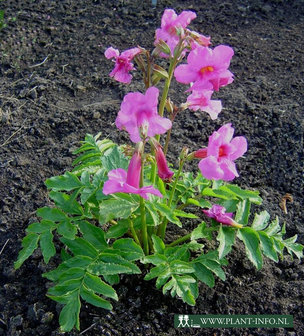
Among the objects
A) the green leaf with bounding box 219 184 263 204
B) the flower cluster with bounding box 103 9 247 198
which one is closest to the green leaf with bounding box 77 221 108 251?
the flower cluster with bounding box 103 9 247 198

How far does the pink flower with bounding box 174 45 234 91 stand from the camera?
1656 mm

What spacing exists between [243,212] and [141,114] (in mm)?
793

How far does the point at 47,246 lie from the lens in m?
2.03

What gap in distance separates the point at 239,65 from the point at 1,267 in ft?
8.22

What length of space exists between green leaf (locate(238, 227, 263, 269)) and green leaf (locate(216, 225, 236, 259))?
4 cm

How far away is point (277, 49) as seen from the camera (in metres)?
4.12

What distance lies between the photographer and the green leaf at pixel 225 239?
2014mm

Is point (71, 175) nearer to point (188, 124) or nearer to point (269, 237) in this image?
point (269, 237)

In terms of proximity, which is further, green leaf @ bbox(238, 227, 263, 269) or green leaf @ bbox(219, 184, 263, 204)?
green leaf @ bbox(219, 184, 263, 204)

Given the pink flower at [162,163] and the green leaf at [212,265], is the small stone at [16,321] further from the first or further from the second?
the pink flower at [162,163]

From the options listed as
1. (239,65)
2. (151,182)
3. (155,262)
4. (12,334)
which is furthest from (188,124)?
(12,334)

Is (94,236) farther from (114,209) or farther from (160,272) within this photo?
(160,272)

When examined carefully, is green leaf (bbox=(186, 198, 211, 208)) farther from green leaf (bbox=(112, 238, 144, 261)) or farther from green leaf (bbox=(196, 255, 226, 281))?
green leaf (bbox=(112, 238, 144, 261))

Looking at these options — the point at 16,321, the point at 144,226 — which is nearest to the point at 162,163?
the point at 144,226
